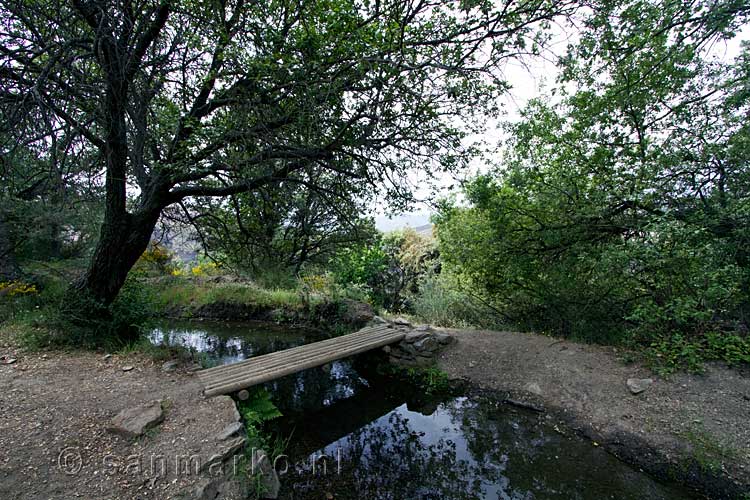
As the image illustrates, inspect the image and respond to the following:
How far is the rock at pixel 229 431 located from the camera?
2558 millimetres

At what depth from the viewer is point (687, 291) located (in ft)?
12.8

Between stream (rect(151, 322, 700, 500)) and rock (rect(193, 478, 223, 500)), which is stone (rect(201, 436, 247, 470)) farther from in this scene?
stream (rect(151, 322, 700, 500))

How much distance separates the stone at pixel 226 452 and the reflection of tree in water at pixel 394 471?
24.1 inches

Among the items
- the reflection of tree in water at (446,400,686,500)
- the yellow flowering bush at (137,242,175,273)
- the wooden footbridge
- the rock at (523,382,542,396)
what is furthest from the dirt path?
the yellow flowering bush at (137,242,175,273)

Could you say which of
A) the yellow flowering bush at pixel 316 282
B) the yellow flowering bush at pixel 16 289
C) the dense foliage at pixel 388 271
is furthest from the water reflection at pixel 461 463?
the dense foliage at pixel 388 271

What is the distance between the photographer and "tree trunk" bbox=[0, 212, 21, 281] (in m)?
6.38

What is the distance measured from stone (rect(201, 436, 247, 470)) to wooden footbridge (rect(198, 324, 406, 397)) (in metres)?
0.80

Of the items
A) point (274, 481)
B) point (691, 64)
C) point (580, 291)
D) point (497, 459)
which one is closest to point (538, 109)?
point (691, 64)

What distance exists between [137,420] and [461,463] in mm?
2878

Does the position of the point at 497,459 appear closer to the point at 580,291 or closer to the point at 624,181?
the point at 580,291

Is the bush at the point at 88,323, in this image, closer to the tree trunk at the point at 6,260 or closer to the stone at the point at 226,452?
the stone at the point at 226,452

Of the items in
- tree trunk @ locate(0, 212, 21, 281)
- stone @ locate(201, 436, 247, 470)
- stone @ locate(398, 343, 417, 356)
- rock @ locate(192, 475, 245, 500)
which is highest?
tree trunk @ locate(0, 212, 21, 281)

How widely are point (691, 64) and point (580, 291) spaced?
318 centimetres

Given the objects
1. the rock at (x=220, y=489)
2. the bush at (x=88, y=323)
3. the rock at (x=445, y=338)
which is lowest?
the rock at (x=445, y=338)
